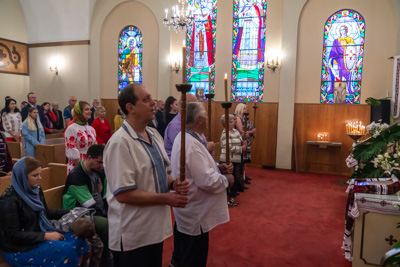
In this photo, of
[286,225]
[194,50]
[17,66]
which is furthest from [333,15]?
[17,66]

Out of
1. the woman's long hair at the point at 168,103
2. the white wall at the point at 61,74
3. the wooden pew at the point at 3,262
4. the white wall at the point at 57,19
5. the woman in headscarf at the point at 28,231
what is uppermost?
the white wall at the point at 57,19

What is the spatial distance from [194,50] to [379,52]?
15.2 ft

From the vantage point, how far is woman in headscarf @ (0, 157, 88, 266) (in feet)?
7.38

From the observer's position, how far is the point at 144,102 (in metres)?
1.65

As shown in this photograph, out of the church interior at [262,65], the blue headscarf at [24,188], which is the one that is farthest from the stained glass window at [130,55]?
the blue headscarf at [24,188]

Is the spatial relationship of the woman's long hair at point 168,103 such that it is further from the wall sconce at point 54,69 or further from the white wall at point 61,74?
the wall sconce at point 54,69

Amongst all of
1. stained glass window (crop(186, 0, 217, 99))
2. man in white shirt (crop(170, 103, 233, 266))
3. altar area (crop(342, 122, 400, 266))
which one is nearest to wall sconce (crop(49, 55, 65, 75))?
stained glass window (crop(186, 0, 217, 99))

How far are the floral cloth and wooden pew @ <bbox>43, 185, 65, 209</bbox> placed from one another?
2.25 feet

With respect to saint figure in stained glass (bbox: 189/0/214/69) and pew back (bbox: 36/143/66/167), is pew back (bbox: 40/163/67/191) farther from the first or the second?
saint figure in stained glass (bbox: 189/0/214/69)

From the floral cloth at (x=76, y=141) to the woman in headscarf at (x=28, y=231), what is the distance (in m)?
1.25

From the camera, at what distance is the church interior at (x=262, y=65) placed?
294 inches

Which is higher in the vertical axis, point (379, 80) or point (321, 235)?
point (379, 80)

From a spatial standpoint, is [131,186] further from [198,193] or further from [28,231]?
[28,231]

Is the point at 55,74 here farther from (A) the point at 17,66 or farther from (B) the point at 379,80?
(B) the point at 379,80
